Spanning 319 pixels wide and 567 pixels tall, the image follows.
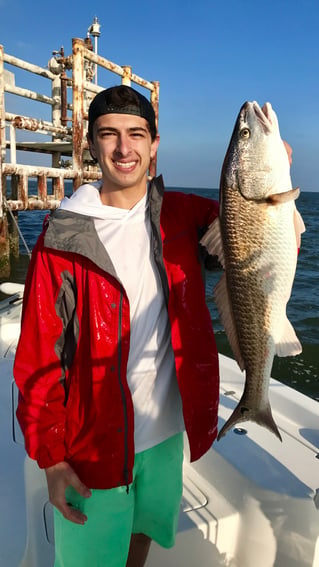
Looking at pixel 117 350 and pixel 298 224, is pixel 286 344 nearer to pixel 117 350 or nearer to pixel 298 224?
pixel 298 224

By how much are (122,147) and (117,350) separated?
3.25ft

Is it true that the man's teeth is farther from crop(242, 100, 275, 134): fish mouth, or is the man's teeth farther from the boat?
the boat

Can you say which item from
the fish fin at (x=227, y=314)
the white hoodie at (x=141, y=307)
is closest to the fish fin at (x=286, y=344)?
the fish fin at (x=227, y=314)

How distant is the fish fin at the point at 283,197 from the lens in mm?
1820

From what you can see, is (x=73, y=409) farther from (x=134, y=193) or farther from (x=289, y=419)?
(x=289, y=419)

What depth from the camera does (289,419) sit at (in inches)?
133

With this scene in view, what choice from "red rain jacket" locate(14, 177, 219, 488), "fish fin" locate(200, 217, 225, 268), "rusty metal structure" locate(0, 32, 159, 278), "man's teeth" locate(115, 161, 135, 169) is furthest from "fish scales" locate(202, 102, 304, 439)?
"rusty metal structure" locate(0, 32, 159, 278)

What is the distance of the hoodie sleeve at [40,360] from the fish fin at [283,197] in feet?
3.37

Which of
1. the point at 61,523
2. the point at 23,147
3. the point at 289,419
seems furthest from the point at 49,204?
the point at 61,523

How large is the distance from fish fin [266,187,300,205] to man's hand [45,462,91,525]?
1.55 metres

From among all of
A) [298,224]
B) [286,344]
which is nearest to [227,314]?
[286,344]

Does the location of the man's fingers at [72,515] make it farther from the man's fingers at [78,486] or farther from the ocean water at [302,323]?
the ocean water at [302,323]

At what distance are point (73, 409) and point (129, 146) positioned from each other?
52.1 inches

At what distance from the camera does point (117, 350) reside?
6.63 feet
